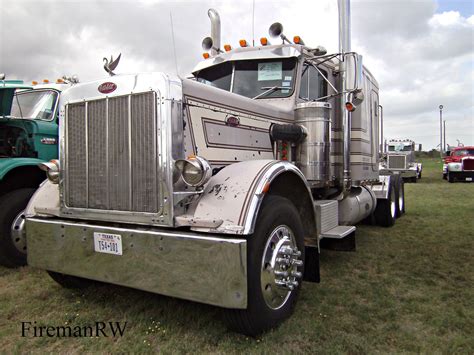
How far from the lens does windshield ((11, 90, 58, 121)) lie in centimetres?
626

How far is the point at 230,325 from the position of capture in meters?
3.03

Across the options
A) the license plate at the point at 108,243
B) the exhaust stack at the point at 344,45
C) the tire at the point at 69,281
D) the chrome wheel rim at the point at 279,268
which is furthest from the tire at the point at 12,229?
the exhaust stack at the point at 344,45

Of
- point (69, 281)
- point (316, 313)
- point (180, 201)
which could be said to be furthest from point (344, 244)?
point (69, 281)

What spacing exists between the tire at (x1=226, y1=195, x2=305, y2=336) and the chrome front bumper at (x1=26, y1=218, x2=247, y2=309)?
21 cm

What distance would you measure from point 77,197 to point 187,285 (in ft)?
4.77

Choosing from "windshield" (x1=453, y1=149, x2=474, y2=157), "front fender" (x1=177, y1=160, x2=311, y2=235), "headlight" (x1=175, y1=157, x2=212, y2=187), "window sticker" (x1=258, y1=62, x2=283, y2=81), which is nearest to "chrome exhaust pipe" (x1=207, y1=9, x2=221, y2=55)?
"window sticker" (x1=258, y1=62, x2=283, y2=81)

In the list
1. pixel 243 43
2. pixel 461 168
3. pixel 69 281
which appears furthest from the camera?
pixel 461 168

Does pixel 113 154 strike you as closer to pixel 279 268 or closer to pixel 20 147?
pixel 279 268

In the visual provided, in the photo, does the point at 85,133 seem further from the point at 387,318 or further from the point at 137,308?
the point at 387,318

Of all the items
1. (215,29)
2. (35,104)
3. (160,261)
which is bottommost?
(160,261)

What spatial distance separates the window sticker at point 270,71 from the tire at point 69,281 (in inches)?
125

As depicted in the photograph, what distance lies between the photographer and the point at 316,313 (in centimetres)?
362

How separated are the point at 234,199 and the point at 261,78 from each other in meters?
2.44

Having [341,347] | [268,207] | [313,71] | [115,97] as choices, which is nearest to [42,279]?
[115,97]
